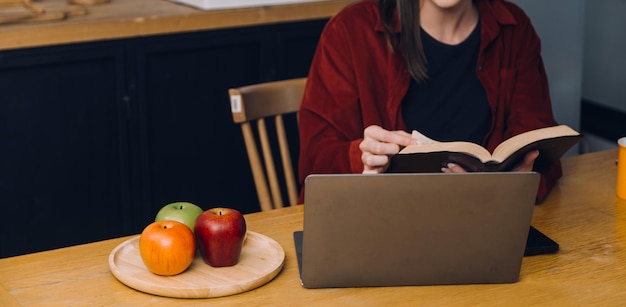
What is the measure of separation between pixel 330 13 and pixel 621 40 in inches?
53.4

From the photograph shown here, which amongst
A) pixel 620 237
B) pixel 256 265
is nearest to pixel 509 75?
pixel 620 237

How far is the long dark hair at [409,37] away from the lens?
203 cm

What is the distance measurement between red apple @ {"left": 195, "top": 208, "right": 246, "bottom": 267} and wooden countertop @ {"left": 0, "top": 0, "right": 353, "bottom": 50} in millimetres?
1402

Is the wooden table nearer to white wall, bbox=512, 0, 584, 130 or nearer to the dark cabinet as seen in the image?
the dark cabinet

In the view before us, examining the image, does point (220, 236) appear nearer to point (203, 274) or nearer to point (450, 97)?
point (203, 274)

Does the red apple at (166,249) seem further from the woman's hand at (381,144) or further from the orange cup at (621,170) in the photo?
the orange cup at (621,170)

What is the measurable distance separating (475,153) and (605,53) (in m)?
2.63

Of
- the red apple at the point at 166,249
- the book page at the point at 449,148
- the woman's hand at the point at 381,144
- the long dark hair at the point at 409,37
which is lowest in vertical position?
the red apple at the point at 166,249

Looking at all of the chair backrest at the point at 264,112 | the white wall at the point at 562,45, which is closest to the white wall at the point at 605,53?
the white wall at the point at 562,45

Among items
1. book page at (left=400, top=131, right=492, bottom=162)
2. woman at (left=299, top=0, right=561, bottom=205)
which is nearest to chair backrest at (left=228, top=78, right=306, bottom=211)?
woman at (left=299, top=0, right=561, bottom=205)

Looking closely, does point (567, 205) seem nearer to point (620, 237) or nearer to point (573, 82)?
point (620, 237)

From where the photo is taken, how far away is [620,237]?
5.21 ft

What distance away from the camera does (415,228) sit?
1335 millimetres

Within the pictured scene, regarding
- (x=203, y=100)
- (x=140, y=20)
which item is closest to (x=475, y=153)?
(x=140, y=20)
